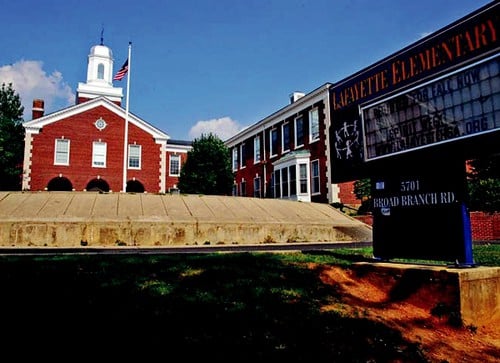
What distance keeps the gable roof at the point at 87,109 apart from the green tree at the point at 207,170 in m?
7.85

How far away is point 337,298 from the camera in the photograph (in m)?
6.31

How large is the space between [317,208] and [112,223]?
1215 centimetres

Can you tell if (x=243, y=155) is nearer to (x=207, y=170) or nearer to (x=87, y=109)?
(x=207, y=170)

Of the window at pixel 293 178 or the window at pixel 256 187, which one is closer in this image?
the window at pixel 293 178

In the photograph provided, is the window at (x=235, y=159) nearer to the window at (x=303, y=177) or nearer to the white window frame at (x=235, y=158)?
the white window frame at (x=235, y=158)

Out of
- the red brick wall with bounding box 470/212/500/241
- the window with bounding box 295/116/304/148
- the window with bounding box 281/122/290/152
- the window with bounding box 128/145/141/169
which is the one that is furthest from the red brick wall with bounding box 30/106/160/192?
the red brick wall with bounding box 470/212/500/241

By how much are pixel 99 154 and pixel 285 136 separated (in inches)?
715

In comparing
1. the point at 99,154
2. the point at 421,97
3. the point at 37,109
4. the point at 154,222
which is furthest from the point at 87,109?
the point at 421,97

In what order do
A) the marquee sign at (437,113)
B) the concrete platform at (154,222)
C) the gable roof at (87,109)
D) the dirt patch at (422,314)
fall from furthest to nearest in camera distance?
the gable roof at (87,109) → the concrete platform at (154,222) → the marquee sign at (437,113) → the dirt patch at (422,314)

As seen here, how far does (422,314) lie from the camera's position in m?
6.16

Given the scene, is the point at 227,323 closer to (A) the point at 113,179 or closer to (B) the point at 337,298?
(B) the point at 337,298

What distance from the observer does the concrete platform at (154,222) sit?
46.2 ft

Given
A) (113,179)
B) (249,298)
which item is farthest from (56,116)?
(249,298)

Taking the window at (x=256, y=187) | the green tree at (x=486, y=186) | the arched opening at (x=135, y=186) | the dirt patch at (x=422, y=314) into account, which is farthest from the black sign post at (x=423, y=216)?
the arched opening at (x=135, y=186)
